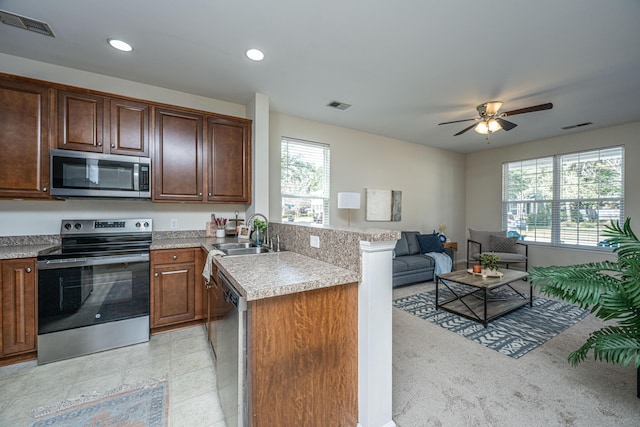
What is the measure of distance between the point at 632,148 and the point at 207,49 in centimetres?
634

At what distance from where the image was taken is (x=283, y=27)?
2.07m

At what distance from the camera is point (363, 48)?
2.34 m

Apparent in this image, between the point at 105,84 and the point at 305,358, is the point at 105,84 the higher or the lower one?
the higher one

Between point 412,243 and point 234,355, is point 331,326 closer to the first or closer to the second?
point 234,355

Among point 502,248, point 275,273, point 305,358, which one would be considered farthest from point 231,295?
point 502,248

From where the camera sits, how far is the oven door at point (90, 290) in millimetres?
2182

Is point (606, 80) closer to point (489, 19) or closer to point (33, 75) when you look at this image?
point (489, 19)

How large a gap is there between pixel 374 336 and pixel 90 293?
99.2 inches

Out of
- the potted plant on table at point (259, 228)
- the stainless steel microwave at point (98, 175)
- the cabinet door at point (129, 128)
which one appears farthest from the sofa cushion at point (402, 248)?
the cabinet door at point (129, 128)

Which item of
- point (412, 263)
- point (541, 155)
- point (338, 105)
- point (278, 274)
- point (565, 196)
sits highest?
point (338, 105)

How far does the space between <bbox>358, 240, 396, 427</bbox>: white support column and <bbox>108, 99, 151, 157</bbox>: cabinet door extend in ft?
8.63

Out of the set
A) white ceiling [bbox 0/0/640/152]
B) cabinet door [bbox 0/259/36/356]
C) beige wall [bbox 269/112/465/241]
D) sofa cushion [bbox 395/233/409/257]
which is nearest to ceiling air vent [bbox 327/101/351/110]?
white ceiling [bbox 0/0/640/152]

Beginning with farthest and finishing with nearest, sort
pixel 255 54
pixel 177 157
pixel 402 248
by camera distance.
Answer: pixel 402 248 → pixel 177 157 → pixel 255 54

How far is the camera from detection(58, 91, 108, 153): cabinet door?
2412mm
